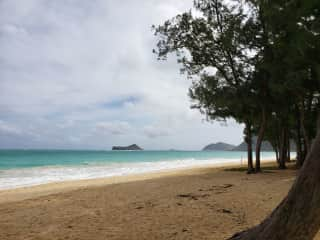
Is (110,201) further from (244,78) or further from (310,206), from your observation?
(244,78)

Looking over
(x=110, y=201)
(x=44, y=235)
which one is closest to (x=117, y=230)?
(x=44, y=235)

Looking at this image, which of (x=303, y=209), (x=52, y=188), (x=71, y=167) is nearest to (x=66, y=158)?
(x=71, y=167)

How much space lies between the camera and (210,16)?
15125 millimetres

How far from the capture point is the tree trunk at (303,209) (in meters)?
2.50

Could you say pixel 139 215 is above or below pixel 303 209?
below

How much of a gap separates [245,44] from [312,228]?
13598 millimetres

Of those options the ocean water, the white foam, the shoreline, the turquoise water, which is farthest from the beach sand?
the turquoise water

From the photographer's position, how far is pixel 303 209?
2529mm

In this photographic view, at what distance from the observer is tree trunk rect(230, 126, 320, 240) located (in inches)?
98.6

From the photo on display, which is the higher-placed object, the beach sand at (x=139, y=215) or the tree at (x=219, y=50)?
the tree at (x=219, y=50)

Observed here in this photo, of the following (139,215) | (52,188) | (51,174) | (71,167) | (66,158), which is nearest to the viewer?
(139,215)

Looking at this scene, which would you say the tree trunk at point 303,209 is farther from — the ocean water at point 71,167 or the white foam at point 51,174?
the ocean water at point 71,167

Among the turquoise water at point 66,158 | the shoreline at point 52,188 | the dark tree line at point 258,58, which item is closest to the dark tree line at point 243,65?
the dark tree line at point 258,58

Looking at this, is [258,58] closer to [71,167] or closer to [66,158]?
[71,167]
